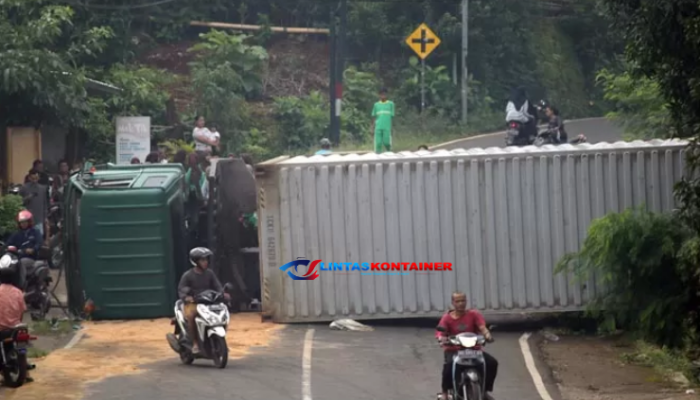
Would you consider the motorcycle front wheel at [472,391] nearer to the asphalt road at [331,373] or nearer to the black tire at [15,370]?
the asphalt road at [331,373]

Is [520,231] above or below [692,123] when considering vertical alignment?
below

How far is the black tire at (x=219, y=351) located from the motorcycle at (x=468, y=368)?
3.80 m

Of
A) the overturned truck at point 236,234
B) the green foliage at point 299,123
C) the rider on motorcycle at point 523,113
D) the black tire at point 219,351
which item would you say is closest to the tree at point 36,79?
the overturned truck at point 236,234

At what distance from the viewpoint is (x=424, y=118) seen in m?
37.9

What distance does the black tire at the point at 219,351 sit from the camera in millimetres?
14672

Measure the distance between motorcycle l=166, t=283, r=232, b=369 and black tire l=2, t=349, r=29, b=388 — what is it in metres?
2.08

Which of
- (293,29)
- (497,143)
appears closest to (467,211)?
(497,143)

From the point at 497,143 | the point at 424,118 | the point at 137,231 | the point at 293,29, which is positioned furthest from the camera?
the point at 293,29

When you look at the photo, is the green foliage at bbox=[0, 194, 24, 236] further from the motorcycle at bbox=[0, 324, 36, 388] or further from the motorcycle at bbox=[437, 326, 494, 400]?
the motorcycle at bbox=[437, 326, 494, 400]

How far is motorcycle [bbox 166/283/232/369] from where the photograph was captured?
14.6m

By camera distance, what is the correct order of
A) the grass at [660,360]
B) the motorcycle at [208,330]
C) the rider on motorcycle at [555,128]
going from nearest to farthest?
1. the motorcycle at [208,330]
2. the grass at [660,360]
3. the rider on motorcycle at [555,128]

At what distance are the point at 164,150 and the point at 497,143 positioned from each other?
9.46 m

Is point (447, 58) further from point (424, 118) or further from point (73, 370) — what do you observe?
point (73, 370)

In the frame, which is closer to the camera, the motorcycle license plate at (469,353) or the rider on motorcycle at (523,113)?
the motorcycle license plate at (469,353)
